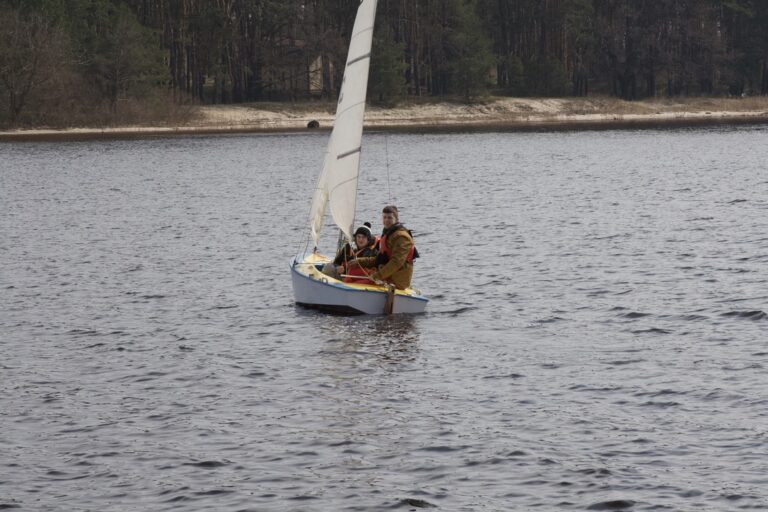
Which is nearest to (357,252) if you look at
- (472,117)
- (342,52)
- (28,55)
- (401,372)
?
(401,372)

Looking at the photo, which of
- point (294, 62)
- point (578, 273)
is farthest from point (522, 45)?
point (578, 273)

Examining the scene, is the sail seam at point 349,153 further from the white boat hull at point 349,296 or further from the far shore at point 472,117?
the far shore at point 472,117

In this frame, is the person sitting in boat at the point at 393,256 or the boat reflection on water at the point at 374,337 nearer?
the boat reflection on water at the point at 374,337

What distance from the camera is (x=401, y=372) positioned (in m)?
20.3

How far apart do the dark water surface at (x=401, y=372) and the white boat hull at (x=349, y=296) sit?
0.96 feet

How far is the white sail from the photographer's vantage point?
27.0 m

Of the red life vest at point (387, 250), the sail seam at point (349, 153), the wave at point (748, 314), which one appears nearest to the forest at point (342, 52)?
the sail seam at point (349, 153)

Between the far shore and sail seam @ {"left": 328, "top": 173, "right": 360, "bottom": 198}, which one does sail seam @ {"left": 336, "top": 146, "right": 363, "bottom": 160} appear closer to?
sail seam @ {"left": 328, "top": 173, "right": 360, "bottom": 198}

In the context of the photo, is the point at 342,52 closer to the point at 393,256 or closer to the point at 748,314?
the point at 748,314

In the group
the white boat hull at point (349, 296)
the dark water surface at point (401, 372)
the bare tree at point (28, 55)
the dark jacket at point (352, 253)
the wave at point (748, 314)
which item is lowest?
the dark water surface at point (401, 372)

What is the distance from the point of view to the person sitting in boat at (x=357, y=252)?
2506 centimetres

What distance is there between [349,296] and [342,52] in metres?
102

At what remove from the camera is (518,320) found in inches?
990

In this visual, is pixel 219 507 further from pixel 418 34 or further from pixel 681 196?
pixel 418 34
